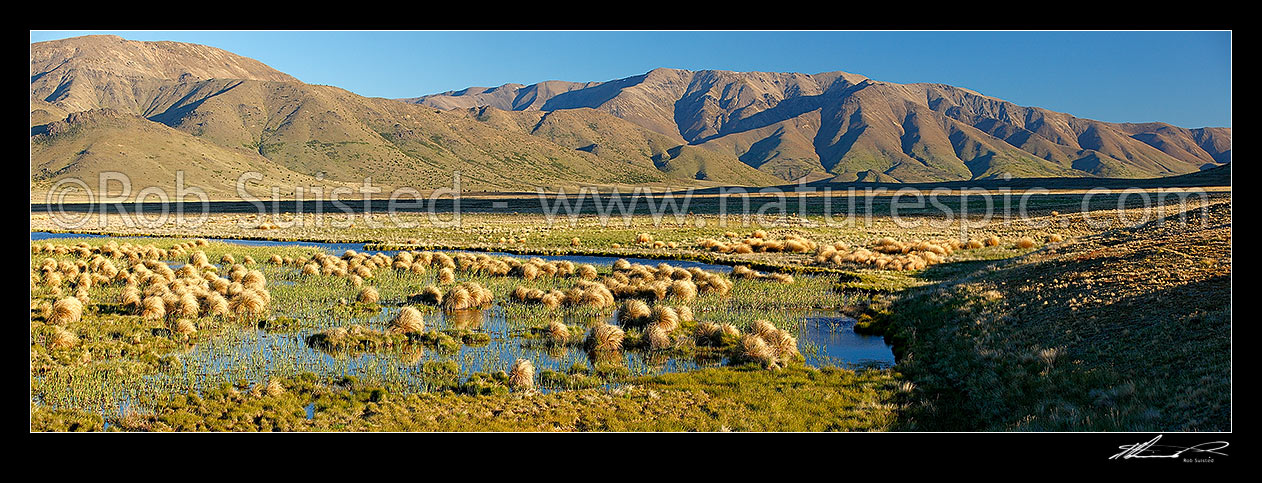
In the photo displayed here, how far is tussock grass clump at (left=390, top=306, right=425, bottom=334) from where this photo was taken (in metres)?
19.5

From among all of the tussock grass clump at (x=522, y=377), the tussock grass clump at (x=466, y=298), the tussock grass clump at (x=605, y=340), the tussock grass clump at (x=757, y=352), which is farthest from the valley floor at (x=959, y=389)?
the tussock grass clump at (x=466, y=298)

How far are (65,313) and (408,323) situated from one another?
954cm

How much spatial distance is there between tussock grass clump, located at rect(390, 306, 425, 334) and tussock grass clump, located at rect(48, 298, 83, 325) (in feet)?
28.8

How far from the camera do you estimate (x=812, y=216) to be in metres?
86.9

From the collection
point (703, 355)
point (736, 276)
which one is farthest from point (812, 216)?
point (703, 355)

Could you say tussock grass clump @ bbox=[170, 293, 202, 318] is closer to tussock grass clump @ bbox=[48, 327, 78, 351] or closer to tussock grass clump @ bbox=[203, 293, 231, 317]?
tussock grass clump @ bbox=[203, 293, 231, 317]

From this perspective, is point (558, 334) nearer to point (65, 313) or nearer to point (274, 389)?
point (274, 389)

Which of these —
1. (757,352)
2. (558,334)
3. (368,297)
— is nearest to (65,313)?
(368,297)

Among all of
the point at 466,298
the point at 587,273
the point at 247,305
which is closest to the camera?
the point at 247,305

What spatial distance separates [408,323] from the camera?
19547mm

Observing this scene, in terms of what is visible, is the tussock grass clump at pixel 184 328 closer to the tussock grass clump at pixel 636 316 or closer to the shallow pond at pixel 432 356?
the shallow pond at pixel 432 356

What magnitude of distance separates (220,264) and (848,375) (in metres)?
34.7

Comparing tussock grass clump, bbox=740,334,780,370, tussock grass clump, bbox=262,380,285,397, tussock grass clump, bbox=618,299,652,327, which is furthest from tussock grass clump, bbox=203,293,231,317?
tussock grass clump, bbox=740,334,780,370
